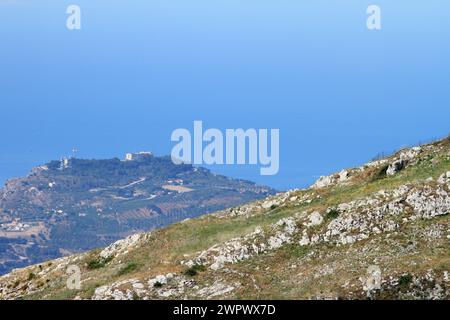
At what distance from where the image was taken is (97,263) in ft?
267

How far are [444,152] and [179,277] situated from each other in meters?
Answer: 25.2

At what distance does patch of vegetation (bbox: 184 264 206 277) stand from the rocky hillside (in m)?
0.11

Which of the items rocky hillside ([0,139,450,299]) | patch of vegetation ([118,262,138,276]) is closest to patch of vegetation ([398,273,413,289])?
rocky hillside ([0,139,450,299])

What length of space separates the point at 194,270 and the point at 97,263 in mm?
13111

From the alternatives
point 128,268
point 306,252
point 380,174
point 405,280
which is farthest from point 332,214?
point 128,268

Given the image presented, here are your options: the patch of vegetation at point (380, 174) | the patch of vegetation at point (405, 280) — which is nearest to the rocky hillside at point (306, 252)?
the patch of vegetation at point (405, 280)

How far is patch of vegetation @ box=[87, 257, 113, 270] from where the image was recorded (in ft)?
264

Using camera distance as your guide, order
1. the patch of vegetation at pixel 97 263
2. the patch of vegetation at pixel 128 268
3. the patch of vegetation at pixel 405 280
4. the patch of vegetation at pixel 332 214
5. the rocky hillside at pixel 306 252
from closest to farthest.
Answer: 1. the patch of vegetation at pixel 405 280
2. the rocky hillside at pixel 306 252
3. the patch of vegetation at pixel 332 214
4. the patch of vegetation at pixel 128 268
5. the patch of vegetation at pixel 97 263

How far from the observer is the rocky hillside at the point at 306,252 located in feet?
216

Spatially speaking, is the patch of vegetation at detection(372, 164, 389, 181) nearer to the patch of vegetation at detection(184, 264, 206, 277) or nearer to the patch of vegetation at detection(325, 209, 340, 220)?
the patch of vegetation at detection(325, 209, 340, 220)

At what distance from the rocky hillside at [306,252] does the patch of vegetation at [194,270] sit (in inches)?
4.3

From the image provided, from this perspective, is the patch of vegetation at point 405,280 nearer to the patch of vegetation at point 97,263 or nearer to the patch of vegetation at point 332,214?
the patch of vegetation at point 332,214

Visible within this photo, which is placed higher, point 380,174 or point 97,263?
point 380,174

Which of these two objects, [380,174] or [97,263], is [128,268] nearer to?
[97,263]
